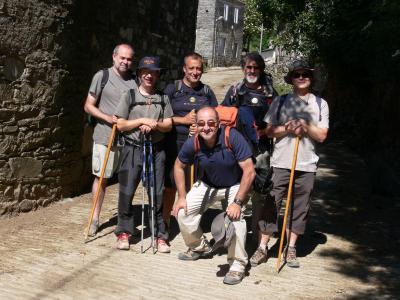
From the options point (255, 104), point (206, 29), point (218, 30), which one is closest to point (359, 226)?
point (255, 104)

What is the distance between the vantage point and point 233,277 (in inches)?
185

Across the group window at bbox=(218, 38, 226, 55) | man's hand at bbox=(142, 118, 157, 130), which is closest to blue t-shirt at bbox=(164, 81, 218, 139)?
man's hand at bbox=(142, 118, 157, 130)

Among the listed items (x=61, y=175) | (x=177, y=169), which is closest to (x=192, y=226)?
(x=177, y=169)

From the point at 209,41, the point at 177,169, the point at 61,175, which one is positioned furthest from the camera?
the point at 209,41

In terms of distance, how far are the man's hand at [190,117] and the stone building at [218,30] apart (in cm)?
3385

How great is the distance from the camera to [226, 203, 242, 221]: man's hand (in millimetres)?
4586

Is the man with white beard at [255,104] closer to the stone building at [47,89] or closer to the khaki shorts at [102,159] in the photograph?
the khaki shorts at [102,159]

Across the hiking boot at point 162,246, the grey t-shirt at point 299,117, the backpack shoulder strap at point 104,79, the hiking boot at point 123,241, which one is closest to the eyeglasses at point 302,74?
the grey t-shirt at point 299,117

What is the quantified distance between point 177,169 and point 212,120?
60cm

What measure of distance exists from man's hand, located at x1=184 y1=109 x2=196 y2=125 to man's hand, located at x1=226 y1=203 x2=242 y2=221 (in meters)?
1.01

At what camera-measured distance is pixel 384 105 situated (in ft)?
40.9

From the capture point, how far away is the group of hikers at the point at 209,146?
4.71 metres

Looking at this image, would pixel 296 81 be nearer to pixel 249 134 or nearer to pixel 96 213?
pixel 249 134

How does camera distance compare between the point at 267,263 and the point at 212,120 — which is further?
the point at 267,263
